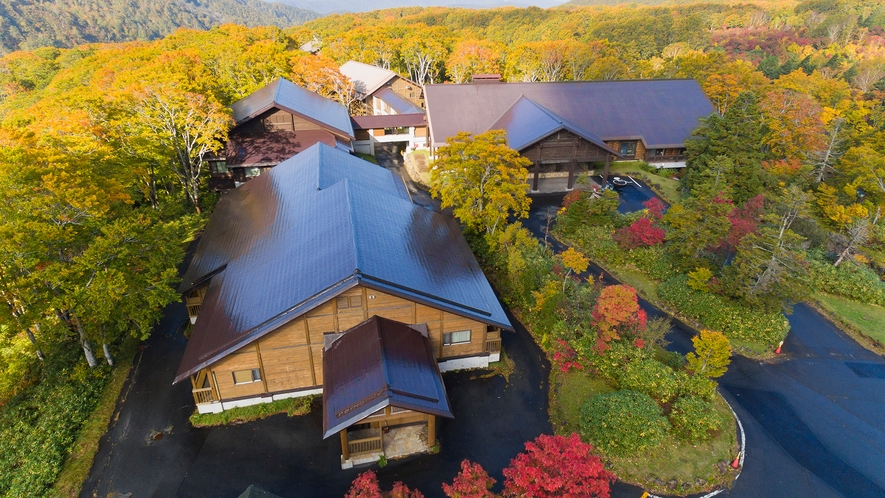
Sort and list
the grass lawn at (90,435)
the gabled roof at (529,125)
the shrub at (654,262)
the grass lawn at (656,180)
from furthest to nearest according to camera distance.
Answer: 1. the grass lawn at (656,180)
2. the gabled roof at (529,125)
3. the shrub at (654,262)
4. the grass lawn at (90,435)

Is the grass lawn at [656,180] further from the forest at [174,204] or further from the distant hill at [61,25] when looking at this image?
the distant hill at [61,25]

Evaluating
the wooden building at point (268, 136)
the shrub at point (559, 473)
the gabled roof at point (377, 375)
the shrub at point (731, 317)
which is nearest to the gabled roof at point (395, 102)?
the wooden building at point (268, 136)

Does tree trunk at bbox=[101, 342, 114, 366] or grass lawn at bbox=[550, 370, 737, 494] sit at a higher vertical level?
tree trunk at bbox=[101, 342, 114, 366]

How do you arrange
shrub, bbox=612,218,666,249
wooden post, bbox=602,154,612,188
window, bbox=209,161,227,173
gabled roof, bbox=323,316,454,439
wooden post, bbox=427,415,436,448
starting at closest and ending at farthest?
gabled roof, bbox=323,316,454,439, wooden post, bbox=427,415,436,448, shrub, bbox=612,218,666,249, window, bbox=209,161,227,173, wooden post, bbox=602,154,612,188

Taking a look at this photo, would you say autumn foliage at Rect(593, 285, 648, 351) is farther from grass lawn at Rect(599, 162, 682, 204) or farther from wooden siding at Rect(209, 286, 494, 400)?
grass lawn at Rect(599, 162, 682, 204)

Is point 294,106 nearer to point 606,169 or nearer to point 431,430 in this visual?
point 606,169

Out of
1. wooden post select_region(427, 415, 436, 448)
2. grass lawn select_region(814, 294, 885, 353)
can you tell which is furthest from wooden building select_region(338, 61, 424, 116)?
wooden post select_region(427, 415, 436, 448)
